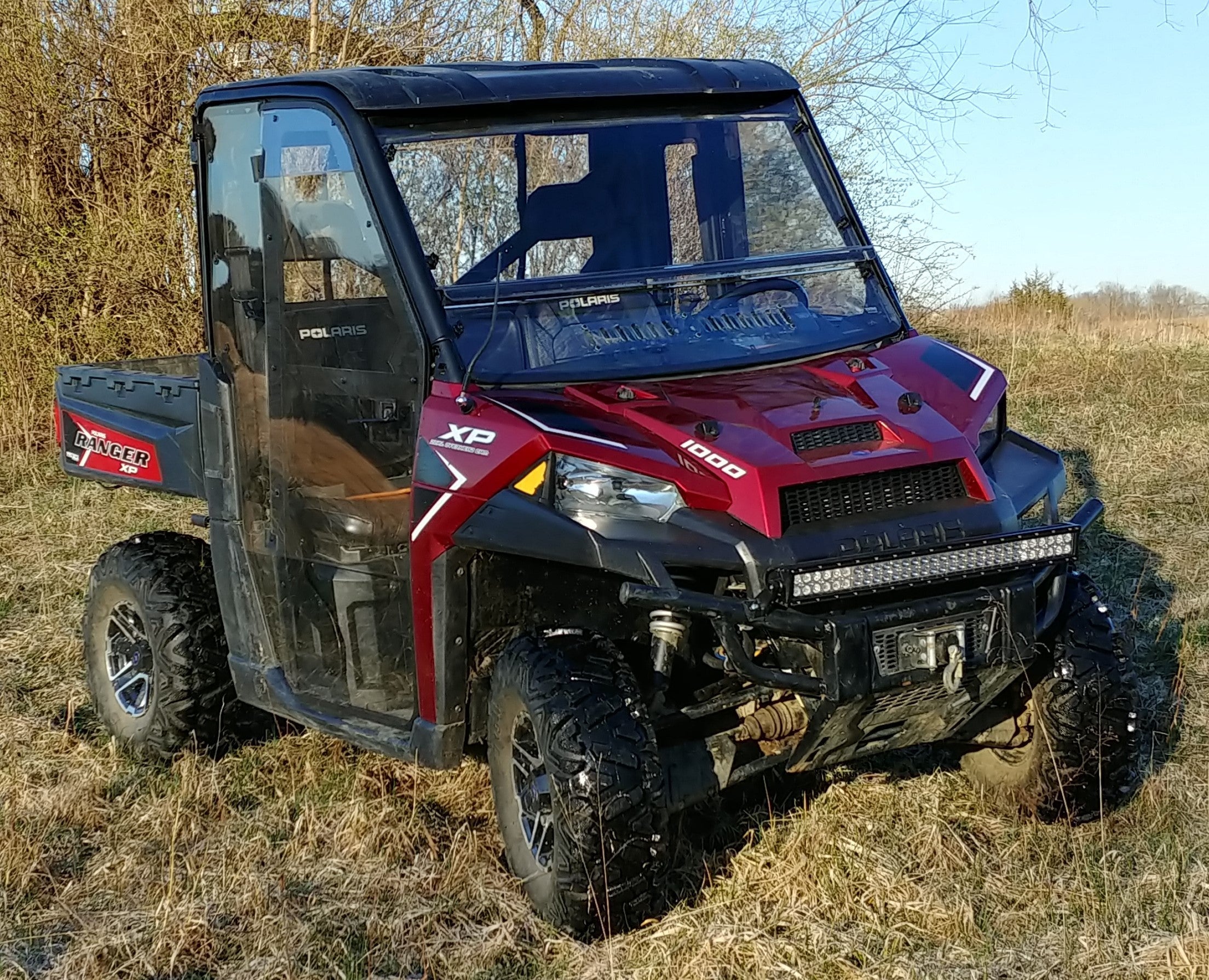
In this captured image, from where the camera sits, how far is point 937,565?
3545mm

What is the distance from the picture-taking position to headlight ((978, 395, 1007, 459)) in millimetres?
4086

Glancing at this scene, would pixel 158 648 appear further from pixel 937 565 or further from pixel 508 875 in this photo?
pixel 937 565

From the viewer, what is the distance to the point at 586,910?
3623 mm

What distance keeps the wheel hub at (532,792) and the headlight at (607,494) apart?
587mm

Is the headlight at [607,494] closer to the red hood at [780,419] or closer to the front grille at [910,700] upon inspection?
the red hood at [780,419]

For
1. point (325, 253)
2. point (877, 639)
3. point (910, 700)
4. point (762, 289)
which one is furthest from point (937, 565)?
point (325, 253)

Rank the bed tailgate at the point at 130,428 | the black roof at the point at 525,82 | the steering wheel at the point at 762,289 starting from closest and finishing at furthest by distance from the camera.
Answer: the black roof at the point at 525,82, the steering wheel at the point at 762,289, the bed tailgate at the point at 130,428

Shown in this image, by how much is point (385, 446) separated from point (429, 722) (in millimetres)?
809

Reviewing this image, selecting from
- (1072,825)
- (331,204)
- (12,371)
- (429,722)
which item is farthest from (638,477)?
(12,371)

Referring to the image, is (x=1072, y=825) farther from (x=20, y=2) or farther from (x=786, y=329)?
(x=20, y=2)

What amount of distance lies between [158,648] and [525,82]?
248 centimetres

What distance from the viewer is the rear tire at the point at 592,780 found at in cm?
354

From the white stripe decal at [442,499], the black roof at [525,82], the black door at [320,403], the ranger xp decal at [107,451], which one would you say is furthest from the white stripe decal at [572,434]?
the ranger xp decal at [107,451]

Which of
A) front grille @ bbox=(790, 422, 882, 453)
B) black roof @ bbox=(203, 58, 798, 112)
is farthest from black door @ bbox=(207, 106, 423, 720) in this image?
front grille @ bbox=(790, 422, 882, 453)
